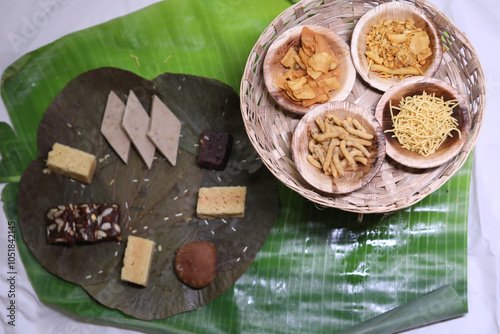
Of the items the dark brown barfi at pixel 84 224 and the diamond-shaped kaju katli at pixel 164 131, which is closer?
the dark brown barfi at pixel 84 224

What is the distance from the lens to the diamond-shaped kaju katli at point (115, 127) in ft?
11.8

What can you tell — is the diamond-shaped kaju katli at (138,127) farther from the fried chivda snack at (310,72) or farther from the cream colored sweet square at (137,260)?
the fried chivda snack at (310,72)

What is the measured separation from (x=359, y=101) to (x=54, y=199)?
6.99 feet

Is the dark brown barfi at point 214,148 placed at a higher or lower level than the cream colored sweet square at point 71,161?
lower

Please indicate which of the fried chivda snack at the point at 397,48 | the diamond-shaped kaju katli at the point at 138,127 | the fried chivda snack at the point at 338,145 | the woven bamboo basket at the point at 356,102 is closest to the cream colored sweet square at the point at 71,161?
the diamond-shaped kaju katli at the point at 138,127

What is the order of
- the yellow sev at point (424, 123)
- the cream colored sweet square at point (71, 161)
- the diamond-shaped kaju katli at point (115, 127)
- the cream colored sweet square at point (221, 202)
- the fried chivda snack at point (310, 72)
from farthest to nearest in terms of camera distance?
the diamond-shaped kaju katli at point (115, 127), the cream colored sweet square at point (71, 161), the cream colored sweet square at point (221, 202), the fried chivda snack at point (310, 72), the yellow sev at point (424, 123)

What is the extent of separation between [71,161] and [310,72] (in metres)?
1.71

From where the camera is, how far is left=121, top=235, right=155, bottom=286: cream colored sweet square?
3326 mm

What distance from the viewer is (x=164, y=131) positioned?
11.6ft

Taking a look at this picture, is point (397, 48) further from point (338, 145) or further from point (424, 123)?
point (338, 145)

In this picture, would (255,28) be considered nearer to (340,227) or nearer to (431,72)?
(431,72)

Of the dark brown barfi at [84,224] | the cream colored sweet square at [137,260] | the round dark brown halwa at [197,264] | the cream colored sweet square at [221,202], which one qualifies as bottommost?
the round dark brown halwa at [197,264]

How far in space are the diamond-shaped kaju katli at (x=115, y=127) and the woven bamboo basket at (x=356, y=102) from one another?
1084 mm

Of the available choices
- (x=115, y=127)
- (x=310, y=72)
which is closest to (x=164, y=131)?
(x=115, y=127)
